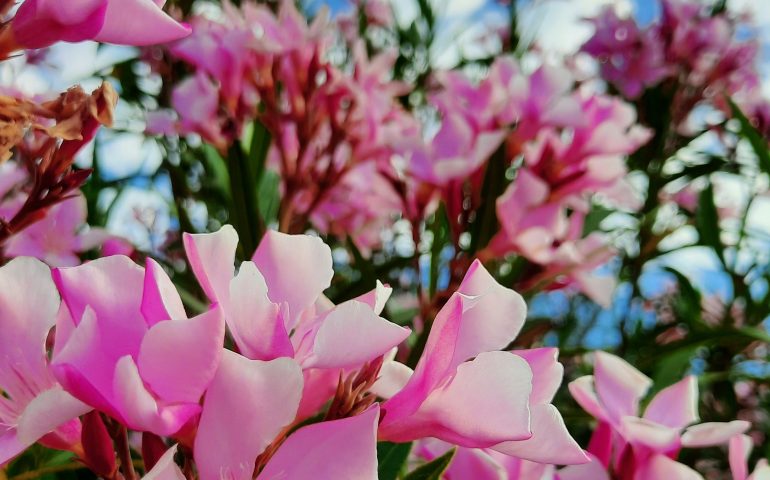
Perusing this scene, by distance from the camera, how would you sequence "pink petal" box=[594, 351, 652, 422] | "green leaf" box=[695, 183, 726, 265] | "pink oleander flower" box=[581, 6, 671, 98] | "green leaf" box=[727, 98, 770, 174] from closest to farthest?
"pink petal" box=[594, 351, 652, 422] → "green leaf" box=[727, 98, 770, 174] → "green leaf" box=[695, 183, 726, 265] → "pink oleander flower" box=[581, 6, 671, 98]

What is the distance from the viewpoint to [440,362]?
0.98 feet

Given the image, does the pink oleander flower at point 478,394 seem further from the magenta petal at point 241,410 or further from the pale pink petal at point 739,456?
the pale pink petal at point 739,456

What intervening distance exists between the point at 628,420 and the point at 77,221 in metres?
0.56

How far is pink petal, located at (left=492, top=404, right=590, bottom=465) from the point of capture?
308mm

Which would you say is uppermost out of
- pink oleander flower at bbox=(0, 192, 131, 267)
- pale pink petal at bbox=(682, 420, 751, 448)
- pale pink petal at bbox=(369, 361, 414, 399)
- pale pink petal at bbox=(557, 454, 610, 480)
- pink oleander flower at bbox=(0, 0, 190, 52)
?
pink oleander flower at bbox=(0, 0, 190, 52)

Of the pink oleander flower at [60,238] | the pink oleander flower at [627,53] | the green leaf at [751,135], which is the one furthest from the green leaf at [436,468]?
the pink oleander flower at [627,53]

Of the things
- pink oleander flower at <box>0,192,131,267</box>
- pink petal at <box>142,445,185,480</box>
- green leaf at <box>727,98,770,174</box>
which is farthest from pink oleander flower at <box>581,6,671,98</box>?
pink petal at <box>142,445,185,480</box>

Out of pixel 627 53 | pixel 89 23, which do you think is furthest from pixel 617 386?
pixel 627 53

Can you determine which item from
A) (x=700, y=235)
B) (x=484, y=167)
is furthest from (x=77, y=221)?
(x=700, y=235)

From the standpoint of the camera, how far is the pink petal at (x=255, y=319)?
0.94 feet

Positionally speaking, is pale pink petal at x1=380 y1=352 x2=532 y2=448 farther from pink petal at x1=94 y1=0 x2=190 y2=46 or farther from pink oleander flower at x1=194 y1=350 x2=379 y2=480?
pink petal at x1=94 y1=0 x2=190 y2=46

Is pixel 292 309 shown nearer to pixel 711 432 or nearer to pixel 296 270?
pixel 296 270

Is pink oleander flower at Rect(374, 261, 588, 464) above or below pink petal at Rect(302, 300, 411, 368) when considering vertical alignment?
below

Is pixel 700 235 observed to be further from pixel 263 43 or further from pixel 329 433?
pixel 329 433
